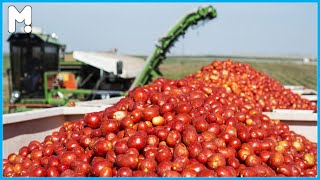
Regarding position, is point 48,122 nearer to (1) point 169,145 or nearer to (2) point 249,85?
(1) point 169,145

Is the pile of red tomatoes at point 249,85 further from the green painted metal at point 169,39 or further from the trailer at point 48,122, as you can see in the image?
the green painted metal at point 169,39

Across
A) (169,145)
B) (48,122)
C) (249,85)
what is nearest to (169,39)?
(249,85)

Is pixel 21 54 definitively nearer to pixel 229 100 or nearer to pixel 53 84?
pixel 53 84

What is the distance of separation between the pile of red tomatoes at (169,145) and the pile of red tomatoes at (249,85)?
2.27 metres

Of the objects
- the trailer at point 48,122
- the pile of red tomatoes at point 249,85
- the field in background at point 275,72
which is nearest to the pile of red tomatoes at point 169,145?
the trailer at point 48,122

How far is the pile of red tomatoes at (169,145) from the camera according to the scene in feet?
10.8

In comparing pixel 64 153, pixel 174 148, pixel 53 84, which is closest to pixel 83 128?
pixel 64 153

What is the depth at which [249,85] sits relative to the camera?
7.57m

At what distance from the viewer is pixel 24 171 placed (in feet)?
12.5

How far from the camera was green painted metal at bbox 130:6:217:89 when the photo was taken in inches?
448

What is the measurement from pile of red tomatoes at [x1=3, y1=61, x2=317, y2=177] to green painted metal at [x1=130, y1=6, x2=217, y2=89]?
661cm

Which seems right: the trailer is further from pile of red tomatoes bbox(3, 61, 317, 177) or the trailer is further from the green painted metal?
the green painted metal

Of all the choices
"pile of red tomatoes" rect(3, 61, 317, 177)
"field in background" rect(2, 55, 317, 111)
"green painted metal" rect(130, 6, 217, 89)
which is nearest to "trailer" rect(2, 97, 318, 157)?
"pile of red tomatoes" rect(3, 61, 317, 177)

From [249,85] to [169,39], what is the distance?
4316 millimetres
